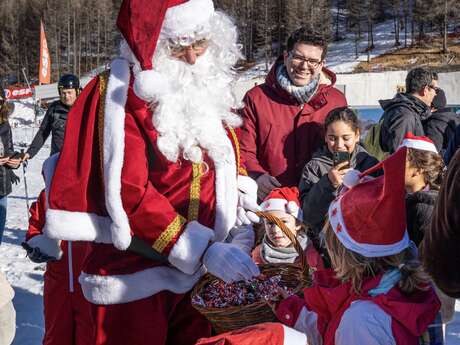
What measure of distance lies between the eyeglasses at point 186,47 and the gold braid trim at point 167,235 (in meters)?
0.64

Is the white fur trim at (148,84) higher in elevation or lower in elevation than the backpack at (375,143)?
higher

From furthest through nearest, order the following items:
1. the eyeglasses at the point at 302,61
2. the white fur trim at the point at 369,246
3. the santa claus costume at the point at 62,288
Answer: the eyeglasses at the point at 302,61 → the santa claus costume at the point at 62,288 → the white fur trim at the point at 369,246

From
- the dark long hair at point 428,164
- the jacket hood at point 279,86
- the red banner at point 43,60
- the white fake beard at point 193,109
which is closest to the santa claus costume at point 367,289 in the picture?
the white fake beard at point 193,109

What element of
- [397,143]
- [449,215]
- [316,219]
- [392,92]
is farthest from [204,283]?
[392,92]

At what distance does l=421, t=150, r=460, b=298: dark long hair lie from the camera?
3.96 feet

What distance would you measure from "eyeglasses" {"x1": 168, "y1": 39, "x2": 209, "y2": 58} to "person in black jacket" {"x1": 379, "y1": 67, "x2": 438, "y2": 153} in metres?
2.00

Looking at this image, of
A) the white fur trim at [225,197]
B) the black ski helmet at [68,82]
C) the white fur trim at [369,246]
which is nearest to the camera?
the white fur trim at [369,246]

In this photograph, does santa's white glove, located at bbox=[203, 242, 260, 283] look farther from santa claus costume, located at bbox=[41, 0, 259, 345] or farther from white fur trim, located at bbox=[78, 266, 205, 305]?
white fur trim, located at bbox=[78, 266, 205, 305]

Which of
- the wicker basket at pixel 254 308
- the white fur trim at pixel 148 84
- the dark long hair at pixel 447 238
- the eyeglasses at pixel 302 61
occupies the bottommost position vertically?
the wicker basket at pixel 254 308

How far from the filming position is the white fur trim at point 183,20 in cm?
216

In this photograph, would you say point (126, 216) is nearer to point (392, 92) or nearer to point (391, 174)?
point (391, 174)

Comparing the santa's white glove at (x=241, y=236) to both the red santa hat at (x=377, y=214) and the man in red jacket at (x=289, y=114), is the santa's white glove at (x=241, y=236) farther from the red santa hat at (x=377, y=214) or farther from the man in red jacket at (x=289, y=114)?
the man in red jacket at (x=289, y=114)

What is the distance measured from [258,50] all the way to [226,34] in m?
48.3

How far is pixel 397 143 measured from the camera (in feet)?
12.8
